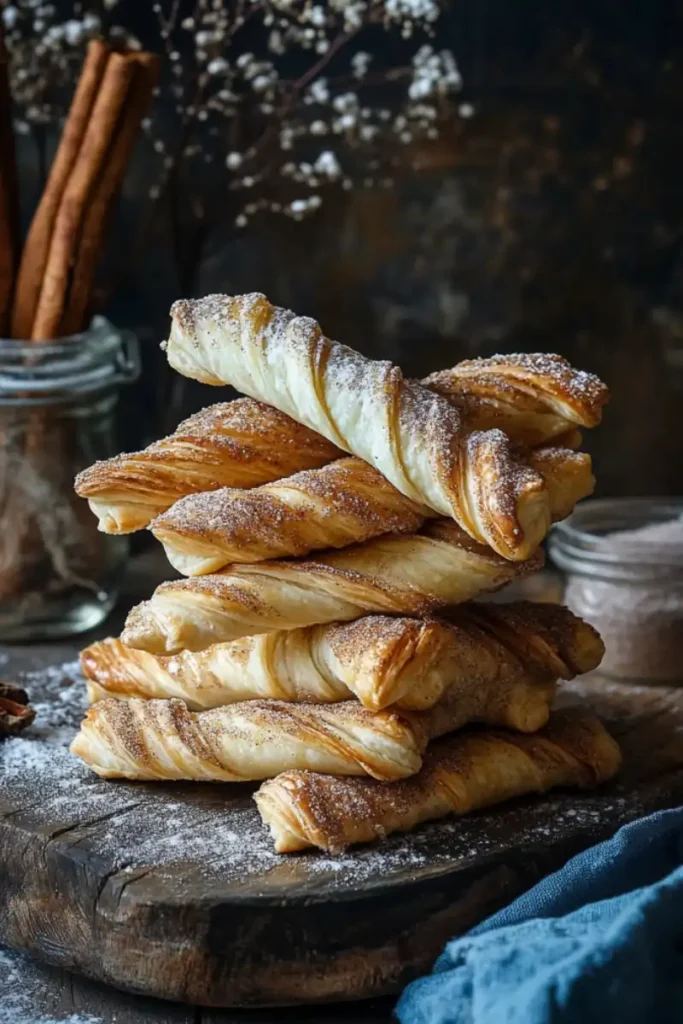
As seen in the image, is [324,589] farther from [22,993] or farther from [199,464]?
[22,993]

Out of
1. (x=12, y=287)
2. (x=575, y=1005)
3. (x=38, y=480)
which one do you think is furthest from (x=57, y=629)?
(x=575, y=1005)

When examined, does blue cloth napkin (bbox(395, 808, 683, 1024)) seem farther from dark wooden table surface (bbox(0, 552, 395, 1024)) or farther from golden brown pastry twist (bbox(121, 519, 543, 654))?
golden brown pastry twist (bbox(121, 519, 543, 654))

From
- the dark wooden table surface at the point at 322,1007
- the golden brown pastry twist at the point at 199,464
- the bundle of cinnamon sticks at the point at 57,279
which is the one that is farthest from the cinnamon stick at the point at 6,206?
the dark wooden table surface at the point at 322,1007

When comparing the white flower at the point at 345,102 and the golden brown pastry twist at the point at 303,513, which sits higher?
the white flower at the point at 345,102

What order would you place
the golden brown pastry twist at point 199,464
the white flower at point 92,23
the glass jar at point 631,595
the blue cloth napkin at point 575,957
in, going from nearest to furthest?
the blue cloth napkin at point 575,957 → the golden brown pastry twist at point 199,464 → the glass jar at point 631,595 → the white flower at point 92,23

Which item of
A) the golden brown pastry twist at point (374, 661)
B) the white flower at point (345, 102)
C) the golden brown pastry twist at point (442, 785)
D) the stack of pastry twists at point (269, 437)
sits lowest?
the golden brown pastry twist at point (442, 785)

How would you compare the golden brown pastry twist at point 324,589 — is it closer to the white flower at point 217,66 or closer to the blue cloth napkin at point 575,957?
the blue cloth napkin at point 575,957

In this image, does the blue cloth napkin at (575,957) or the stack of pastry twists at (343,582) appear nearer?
the blue cloth napkin at (575,957)

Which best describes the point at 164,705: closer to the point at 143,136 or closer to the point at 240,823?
the point at 240,823
